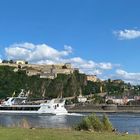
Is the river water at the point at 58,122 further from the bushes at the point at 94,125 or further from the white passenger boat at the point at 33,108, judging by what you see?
the white passenger boat at the point at 33,108

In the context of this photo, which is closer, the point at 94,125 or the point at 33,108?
the point at 94,125

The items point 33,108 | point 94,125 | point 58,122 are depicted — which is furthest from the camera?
point 33,108

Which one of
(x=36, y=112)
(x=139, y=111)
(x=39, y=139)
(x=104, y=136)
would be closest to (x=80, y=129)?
(x=104, y=136)

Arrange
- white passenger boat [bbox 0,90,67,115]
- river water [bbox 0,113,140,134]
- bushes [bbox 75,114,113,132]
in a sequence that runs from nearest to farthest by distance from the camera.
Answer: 1. bushes [bbox 75,114,113,132]
2. river water [bbox 0,113,140,134]
3. white passenger boat [bbox 0,90,67,115]

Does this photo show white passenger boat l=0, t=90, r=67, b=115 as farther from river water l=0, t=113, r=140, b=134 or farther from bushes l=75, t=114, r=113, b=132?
bushes l=75, t=114, r=113, b=132

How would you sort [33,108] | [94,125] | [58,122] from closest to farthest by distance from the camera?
[94,125] → [58,122] → [33,108]

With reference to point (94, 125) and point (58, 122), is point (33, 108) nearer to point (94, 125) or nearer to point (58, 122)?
point (58, 122)

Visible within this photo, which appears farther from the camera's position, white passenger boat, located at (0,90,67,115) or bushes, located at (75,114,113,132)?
white passenger boat, located at (0,90,67,115)

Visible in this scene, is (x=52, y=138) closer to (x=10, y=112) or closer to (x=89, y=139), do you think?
(x=89, y=139)

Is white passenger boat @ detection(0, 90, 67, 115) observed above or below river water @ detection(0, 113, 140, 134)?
above

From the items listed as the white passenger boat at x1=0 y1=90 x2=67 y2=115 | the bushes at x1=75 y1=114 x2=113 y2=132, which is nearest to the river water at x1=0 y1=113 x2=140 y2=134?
the bushes at x1=75 y1=114 x2=113 y2=132

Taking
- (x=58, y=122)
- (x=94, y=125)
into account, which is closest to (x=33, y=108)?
(x=58, y=122)

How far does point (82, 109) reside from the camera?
198 m

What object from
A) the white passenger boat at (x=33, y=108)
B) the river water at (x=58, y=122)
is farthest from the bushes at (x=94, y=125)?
the white passenger boat at (x=33, y=108)
